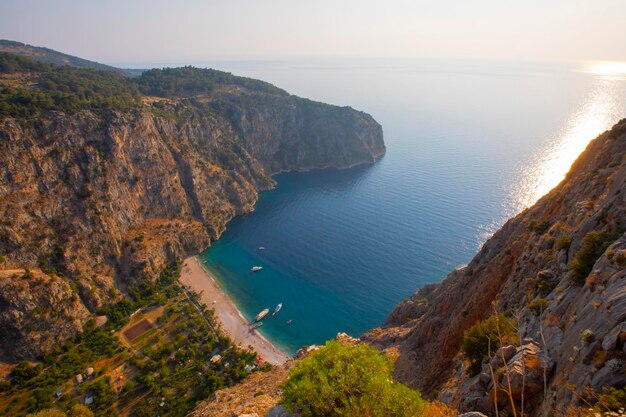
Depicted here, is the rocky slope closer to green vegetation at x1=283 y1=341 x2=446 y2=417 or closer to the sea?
the sea

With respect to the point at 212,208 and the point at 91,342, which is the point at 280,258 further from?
the point at 91,342

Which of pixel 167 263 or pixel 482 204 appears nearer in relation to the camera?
pixel 167 263

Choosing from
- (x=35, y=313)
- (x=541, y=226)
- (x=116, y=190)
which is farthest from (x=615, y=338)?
(x=116, y=190)

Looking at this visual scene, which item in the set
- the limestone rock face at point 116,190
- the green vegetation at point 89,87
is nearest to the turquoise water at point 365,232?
the limestone rock face at point 116,190

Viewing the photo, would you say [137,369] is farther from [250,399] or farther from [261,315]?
[250,399]

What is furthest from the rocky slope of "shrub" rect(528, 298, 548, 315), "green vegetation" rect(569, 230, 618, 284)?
"green vegetation" rect(569, 230, 618, 284)

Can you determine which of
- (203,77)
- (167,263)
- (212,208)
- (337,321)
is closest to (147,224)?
(167,263)

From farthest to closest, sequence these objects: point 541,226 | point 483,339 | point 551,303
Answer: point 541,226
point 483,339
point 551,303
